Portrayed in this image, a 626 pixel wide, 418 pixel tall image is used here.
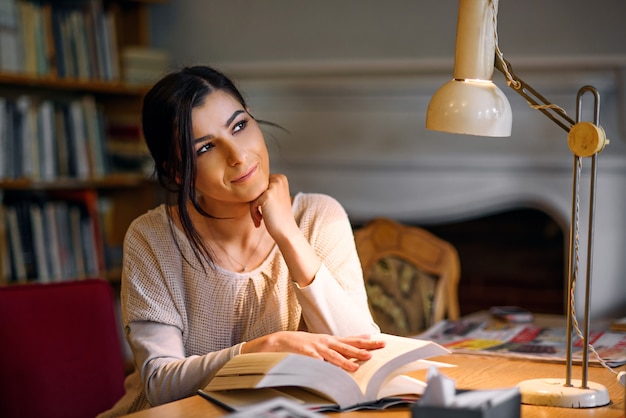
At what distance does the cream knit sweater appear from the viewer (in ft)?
4.72

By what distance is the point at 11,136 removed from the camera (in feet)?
9.71

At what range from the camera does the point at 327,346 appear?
126cm

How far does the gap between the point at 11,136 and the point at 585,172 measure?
1.94 m

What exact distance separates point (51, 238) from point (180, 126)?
178 centimetres

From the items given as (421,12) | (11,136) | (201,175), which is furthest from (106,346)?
(421,12)

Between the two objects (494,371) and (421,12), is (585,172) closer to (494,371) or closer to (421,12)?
(421,12)

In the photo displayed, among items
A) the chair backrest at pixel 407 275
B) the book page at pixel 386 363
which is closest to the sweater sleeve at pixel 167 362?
the book page at pixel 386 363

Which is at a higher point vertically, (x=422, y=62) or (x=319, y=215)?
(x=422, y=62)

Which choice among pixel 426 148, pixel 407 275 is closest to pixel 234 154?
pixel 407 275

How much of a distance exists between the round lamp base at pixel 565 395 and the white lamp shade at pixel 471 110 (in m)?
0.39

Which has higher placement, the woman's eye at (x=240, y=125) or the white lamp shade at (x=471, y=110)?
the white lamp shade at (x=471, y=110)

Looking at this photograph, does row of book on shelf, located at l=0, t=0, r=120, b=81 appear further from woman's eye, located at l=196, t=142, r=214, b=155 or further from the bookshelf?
woman's eye, located at l=196, t=142, r=214, b=155

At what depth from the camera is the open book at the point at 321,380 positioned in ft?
3.69

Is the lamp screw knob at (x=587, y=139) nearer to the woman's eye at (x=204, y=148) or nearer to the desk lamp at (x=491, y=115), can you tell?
the desk lamp at (x=491, y=115)
